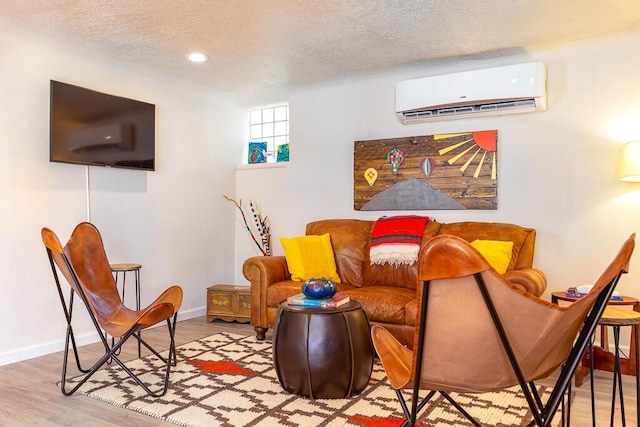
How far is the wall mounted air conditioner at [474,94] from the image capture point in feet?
11.9

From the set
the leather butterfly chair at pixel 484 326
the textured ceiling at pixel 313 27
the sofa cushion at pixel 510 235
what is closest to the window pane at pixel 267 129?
the textured ceiling at pixel 313 27

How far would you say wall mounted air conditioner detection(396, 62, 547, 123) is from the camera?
3.62 m

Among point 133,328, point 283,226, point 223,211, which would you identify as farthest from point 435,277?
point 223,211

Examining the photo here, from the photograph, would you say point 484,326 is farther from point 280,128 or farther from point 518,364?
point 280,128

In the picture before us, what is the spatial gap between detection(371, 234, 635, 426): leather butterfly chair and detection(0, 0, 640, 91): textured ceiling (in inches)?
84.2

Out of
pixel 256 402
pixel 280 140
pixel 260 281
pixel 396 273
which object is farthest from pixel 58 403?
pixel 280 140

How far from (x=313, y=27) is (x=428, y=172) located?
163cm

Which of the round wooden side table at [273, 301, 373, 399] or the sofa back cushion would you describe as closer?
the round wooden side table at [273, 301, 373, 399]

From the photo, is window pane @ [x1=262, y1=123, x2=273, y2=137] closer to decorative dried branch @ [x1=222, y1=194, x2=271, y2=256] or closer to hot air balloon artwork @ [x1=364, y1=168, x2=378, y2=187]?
decorative dried branch @ [x1=222, y1=194, x2=271, y2=256]

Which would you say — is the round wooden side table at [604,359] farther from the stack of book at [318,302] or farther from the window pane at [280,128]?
the window pane at [280,128]

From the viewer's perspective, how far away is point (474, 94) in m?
3.78

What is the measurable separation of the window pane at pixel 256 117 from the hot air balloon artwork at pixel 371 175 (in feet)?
5.33

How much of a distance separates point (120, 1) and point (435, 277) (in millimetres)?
2667

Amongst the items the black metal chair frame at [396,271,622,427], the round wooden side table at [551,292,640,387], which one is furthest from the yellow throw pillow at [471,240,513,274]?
the black metal chair frame at [396,271,622,427]
